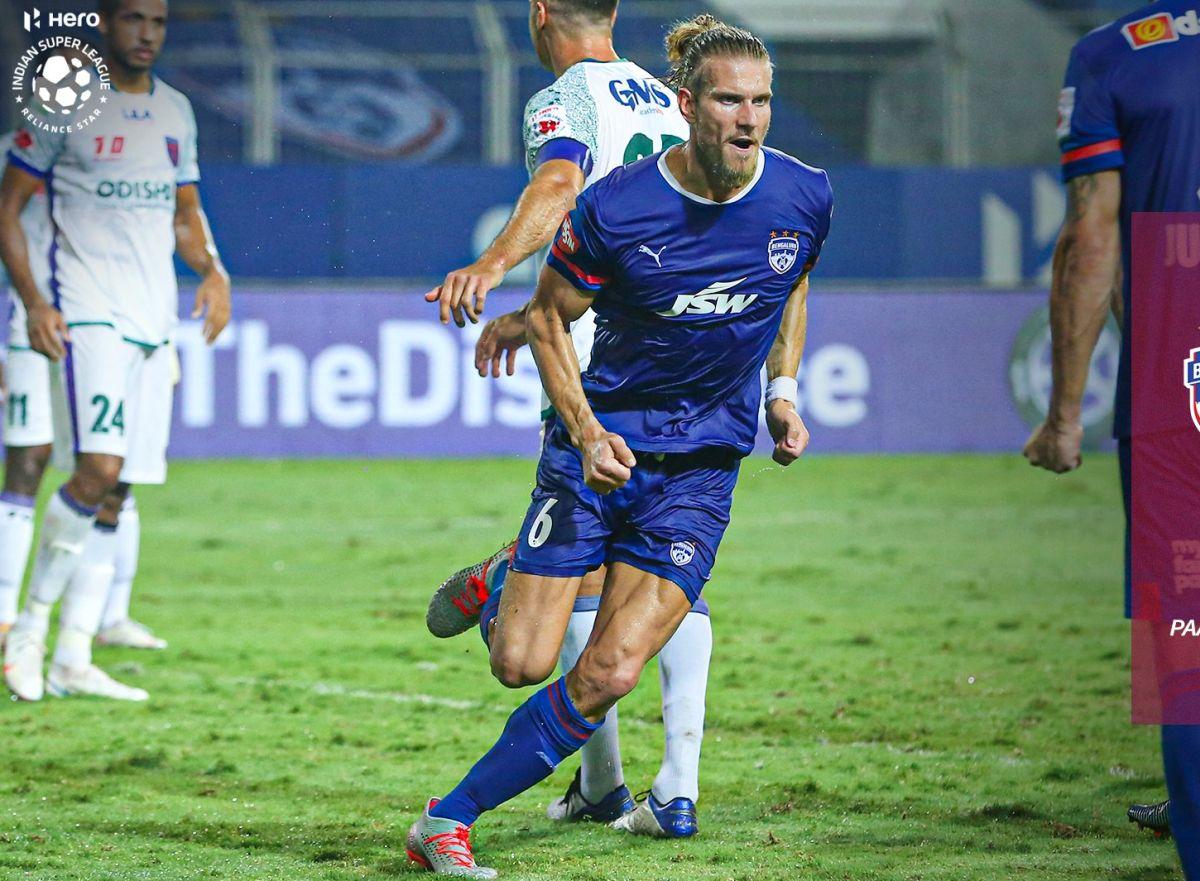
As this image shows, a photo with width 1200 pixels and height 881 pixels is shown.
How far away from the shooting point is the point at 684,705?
4223 millimetres

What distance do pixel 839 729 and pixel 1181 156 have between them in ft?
9.23

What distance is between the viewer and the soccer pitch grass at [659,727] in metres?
3.94

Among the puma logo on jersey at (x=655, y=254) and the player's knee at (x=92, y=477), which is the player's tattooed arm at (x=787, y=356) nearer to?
the puma logo on jersey at (x=655, y=254)

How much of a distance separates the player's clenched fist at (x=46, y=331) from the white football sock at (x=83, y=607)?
70cm

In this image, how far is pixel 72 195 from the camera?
6035mm

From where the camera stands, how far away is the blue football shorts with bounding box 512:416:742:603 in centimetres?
379

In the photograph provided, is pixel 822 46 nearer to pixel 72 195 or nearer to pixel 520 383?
pixel 520 383

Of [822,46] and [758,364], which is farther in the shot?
[822,46]

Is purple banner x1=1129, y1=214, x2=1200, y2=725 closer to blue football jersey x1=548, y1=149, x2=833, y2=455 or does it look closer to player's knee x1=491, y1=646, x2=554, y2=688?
blue football jersey x1=548, y1=149, x2=833, y2=455

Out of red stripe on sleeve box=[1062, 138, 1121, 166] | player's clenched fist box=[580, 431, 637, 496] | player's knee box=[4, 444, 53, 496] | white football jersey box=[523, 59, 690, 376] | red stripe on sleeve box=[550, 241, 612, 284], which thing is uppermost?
white football jersey box=[523, 59, 690, 376]

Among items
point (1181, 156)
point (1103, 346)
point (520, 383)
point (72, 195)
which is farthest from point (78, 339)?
point (1103, 346)

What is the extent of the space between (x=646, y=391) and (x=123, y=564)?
371cm

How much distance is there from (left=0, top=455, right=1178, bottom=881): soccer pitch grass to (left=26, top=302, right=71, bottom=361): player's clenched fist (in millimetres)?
1270

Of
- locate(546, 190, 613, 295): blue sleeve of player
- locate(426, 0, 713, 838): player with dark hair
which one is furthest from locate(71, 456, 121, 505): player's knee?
locate(546, 190, 613, 295): blue sleeve of player
